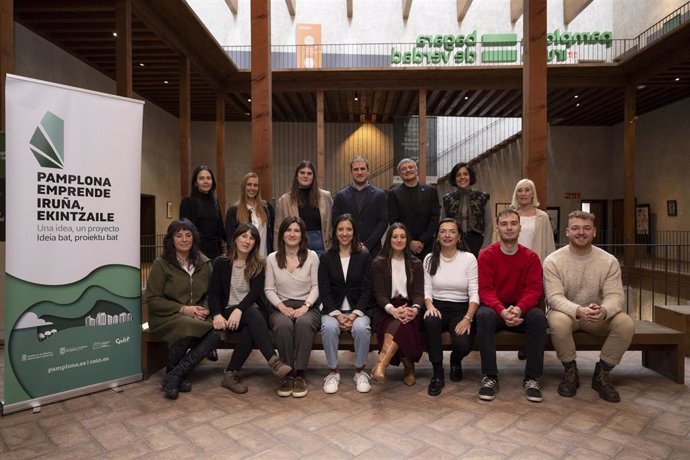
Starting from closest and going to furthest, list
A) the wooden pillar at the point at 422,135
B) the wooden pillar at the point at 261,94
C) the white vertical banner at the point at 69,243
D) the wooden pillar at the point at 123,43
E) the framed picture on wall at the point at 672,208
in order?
the white vertical banner at the point at 69,243 < the wooden pillar at the point at 261,94 < the wooden pillar at the point at 123,43 < the wooden pillar at the point at 422,135 < the framed picture on wall at the point at 672,208

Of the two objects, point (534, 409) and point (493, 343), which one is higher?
point (493, 343)

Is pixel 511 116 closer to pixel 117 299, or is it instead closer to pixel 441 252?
pixel 441 252

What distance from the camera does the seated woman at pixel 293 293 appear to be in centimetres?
339

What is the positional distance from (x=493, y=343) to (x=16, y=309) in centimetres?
322

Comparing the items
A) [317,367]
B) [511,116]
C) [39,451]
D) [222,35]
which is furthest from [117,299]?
[511,116]

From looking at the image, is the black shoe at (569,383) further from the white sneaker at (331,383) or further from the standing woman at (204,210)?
the standing woman at (204,210)

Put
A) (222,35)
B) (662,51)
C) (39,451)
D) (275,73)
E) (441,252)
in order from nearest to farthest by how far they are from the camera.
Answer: (39,451)
(441,252)
(662,51)
(275,73)
(222,35)

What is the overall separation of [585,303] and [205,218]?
10.8 ft

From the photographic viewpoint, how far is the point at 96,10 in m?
8.16

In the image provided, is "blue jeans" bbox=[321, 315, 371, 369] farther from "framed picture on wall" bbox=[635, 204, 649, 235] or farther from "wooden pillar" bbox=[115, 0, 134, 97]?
"framed picture on wall" bbox=[635, 204, 649, 235]

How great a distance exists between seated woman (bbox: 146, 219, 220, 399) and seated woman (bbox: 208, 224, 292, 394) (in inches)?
4.7

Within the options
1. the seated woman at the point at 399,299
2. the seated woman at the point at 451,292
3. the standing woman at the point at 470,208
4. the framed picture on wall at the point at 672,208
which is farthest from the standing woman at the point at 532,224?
the framed picture on wall at the point at 672,208

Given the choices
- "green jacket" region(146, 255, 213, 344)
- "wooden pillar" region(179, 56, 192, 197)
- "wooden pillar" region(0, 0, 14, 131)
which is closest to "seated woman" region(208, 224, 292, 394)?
"green jacket" region(146, 255, 213, 344)

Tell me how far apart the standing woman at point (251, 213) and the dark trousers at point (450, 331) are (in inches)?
62.8
